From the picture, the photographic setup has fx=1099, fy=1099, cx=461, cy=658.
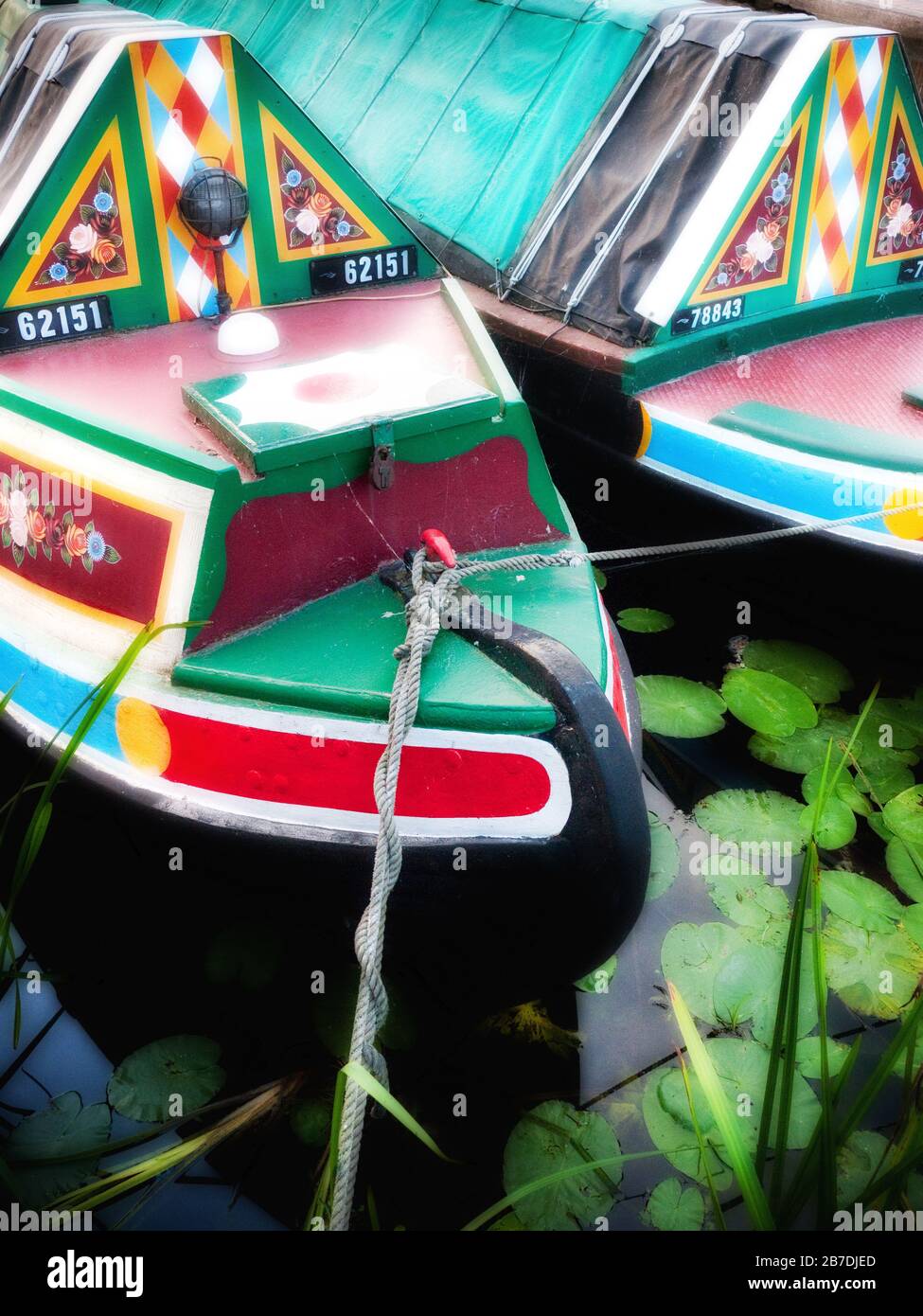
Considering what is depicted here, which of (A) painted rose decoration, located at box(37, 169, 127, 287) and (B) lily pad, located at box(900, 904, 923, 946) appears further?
(A) painted rose decoration, located at box(37, 169, 127, 287)

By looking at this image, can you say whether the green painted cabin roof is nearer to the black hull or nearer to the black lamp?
the black hull

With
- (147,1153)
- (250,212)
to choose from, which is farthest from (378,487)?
(147,1153)

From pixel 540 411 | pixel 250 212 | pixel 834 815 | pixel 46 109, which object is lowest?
pixel 834 815

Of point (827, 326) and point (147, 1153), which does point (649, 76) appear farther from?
point (147, 1153)

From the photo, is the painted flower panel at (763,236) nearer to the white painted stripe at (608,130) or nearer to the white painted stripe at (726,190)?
the white painted stripe at (726,190)

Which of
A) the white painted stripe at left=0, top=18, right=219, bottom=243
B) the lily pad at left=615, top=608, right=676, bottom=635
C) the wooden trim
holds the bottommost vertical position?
the lily pad at left=615, top=608, right=676, bottom=635

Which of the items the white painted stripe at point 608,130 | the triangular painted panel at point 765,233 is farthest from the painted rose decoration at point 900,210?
the white painted stripe at point 608,130

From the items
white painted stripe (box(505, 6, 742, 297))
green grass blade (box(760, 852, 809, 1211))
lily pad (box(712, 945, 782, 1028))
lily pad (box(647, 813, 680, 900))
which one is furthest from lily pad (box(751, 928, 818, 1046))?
white painted stripe (box(505, 6, 742, 297))

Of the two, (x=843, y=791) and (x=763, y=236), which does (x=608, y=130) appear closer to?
(x=763, y=236)

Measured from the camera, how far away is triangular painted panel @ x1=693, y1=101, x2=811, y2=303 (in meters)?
3.94

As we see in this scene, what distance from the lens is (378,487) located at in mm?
2705

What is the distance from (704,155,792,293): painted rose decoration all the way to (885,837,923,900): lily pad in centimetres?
205
